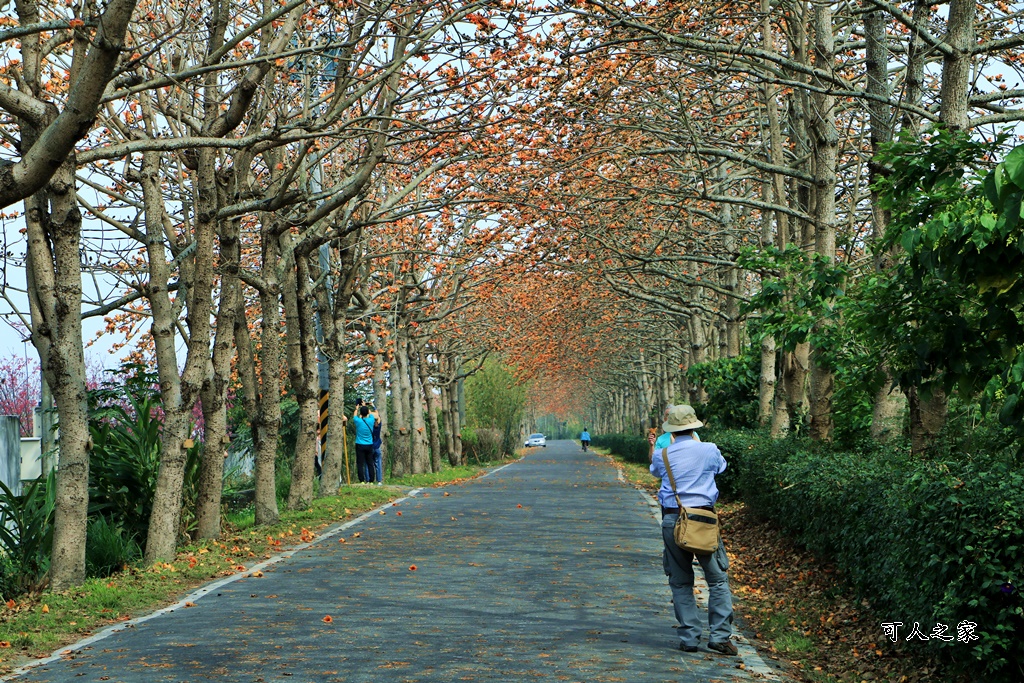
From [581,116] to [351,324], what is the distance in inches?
664

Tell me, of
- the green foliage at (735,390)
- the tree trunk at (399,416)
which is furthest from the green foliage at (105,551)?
the tree trunk at (399,416)

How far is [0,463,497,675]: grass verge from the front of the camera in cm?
917

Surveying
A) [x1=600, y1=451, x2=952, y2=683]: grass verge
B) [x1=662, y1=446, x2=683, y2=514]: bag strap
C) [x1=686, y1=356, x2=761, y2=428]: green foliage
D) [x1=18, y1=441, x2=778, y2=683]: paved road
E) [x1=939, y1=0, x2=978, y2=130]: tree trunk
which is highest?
[x1=939, y1=0, x2=978, y2=130]: tree trunk

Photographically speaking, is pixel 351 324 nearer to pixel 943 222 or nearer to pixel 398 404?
pixel 398 404

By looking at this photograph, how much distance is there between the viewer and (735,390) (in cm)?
2772

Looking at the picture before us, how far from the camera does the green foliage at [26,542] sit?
40.9 feet

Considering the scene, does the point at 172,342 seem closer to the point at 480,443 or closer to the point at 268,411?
the point at 268,411

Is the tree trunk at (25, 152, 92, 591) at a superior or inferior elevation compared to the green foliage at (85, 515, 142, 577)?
superior

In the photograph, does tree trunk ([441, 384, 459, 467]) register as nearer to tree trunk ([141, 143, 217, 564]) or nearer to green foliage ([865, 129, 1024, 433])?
tree trunk ([141, 143, 217, 564])

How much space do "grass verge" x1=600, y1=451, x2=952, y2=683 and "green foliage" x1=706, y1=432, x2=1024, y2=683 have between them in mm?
226

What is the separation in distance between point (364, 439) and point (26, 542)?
1630 centimetres

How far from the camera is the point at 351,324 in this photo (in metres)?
34.3

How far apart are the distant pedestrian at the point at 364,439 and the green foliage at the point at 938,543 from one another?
61.7 ft

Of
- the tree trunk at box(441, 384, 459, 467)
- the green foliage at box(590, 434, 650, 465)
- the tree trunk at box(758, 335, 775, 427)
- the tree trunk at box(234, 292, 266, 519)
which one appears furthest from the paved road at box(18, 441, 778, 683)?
the tree trunk at box(441, 384, 459, 467)
